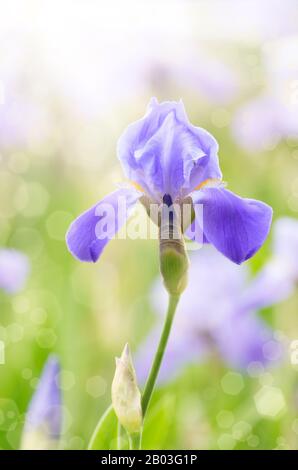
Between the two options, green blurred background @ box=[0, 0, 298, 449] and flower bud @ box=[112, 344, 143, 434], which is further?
green blurred background @ box=[0, 0, 298, 449]

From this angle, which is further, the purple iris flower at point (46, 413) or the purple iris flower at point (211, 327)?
the purple iris flower at point (211, 327)

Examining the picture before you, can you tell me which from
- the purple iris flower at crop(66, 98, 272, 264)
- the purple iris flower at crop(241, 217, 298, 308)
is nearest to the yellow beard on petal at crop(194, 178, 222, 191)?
the purple iris flower at crop(66, 98, 272, 264)

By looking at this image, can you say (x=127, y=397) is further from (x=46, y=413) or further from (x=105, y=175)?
(x=105, y=175)

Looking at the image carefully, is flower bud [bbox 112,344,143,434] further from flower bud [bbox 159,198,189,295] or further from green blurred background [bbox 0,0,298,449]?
green blurred background [bbox 0,0,298,449]

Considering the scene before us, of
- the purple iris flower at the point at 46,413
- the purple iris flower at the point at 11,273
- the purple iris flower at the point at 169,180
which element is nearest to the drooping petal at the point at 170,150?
the purple iris flower at the point at 169,180

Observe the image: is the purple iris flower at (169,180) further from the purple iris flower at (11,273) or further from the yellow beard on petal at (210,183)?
the purple iris flower at (11,273)
